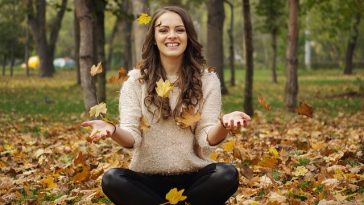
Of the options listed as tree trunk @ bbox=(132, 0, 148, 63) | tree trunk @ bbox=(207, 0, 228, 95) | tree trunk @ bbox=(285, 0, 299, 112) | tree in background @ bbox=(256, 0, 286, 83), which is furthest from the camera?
tree in background @ bbox=(256, 0, 286, 83)

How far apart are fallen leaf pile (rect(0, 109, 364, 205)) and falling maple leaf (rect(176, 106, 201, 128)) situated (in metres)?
0.47

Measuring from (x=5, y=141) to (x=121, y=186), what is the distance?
5659mm

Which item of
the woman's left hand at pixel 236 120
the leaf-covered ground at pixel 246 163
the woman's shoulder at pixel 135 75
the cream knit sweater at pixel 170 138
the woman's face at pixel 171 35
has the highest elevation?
the woman's face at pixel 171 35

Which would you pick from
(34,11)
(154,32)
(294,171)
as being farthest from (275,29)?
(154,32)

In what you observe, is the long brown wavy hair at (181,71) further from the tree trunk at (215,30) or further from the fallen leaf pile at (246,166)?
the tree trunk at (215,30)

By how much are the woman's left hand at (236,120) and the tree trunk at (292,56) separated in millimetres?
10574

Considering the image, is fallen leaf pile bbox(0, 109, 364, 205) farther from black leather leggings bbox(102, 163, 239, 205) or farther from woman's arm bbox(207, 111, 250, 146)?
woman's arm bbox(207, 111, 250, 146)

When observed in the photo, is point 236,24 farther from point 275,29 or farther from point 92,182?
point 92,182

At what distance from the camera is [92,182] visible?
5840mm

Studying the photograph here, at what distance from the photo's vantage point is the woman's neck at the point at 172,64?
4.16 metres

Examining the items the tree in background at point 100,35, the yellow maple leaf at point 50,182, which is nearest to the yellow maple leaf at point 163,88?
the yellow maple leaf at point 50,182

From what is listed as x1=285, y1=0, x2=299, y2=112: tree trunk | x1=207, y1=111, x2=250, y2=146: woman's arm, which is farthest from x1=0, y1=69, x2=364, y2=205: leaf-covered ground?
x1=285, y1=0, x2=299, y2=112: tree trunk

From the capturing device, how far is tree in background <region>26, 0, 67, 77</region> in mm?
34753

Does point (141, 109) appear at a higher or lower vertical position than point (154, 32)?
lower
